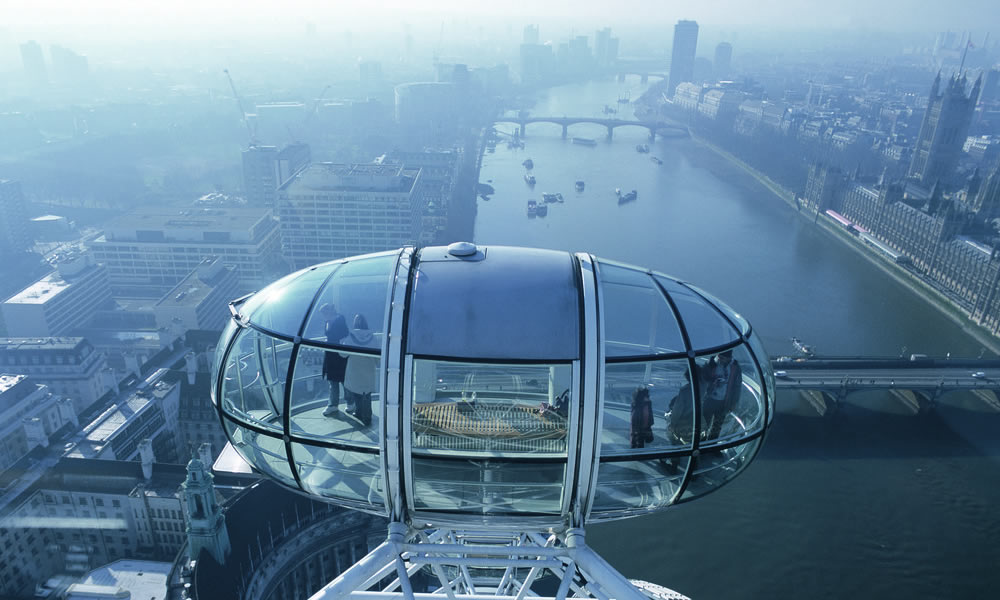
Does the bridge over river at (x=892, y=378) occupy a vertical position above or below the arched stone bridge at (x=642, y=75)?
below

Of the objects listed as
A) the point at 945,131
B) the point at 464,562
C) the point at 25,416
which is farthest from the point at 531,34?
the point at 464,562

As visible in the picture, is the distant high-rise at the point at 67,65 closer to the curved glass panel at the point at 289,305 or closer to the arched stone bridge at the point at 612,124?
the arched stone bridge at the point at 612,124

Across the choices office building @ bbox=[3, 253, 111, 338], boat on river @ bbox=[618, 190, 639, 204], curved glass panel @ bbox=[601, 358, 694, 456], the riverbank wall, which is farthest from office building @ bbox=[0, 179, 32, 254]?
the riverbank wall

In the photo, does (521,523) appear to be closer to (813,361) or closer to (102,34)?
(813,361)

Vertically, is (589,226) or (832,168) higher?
(832,168)

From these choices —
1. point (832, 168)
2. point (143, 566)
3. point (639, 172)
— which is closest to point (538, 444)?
point (143, 566)

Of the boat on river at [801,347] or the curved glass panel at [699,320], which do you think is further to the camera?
the boat on river at [801,347]

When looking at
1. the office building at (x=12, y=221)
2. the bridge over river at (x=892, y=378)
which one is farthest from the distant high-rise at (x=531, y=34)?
the bridge over river at (x=892, y=378)
